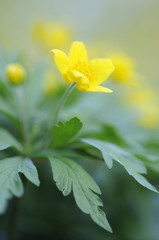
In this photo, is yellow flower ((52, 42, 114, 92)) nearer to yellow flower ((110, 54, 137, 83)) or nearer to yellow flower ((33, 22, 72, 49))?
yellow flower ((110, 54, 137, 83))

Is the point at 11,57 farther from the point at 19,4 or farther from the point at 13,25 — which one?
the point at 19,4

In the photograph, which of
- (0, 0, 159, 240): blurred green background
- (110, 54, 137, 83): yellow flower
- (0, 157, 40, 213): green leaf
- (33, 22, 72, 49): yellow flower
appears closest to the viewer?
(0, 157, 40, 213): green leaf

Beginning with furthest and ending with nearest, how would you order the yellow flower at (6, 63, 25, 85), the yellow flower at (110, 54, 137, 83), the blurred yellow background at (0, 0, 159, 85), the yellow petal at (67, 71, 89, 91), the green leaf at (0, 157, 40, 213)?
the blurred yellow background at (0, 0, 159, 85) < the yellow flower at (110, 54, 137, 83) < the yellow flower at (6, 63, 25, 85) < the yellow petal at (67, 71, 89, 91) < the green leaf at (0, 157, 40, 213)

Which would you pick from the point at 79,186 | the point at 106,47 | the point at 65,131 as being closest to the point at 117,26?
the point at 106,47

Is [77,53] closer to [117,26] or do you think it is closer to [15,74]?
[15,74]

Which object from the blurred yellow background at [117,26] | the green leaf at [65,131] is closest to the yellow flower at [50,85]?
the green leaf at [65,131]

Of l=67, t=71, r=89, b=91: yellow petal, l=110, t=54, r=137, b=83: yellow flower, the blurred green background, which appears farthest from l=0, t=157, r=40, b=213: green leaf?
l=110, t=54, r=137, b=83: yellow flower

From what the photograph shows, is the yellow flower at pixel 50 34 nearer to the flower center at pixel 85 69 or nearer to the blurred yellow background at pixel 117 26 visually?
the flower center at pixel 85 69
